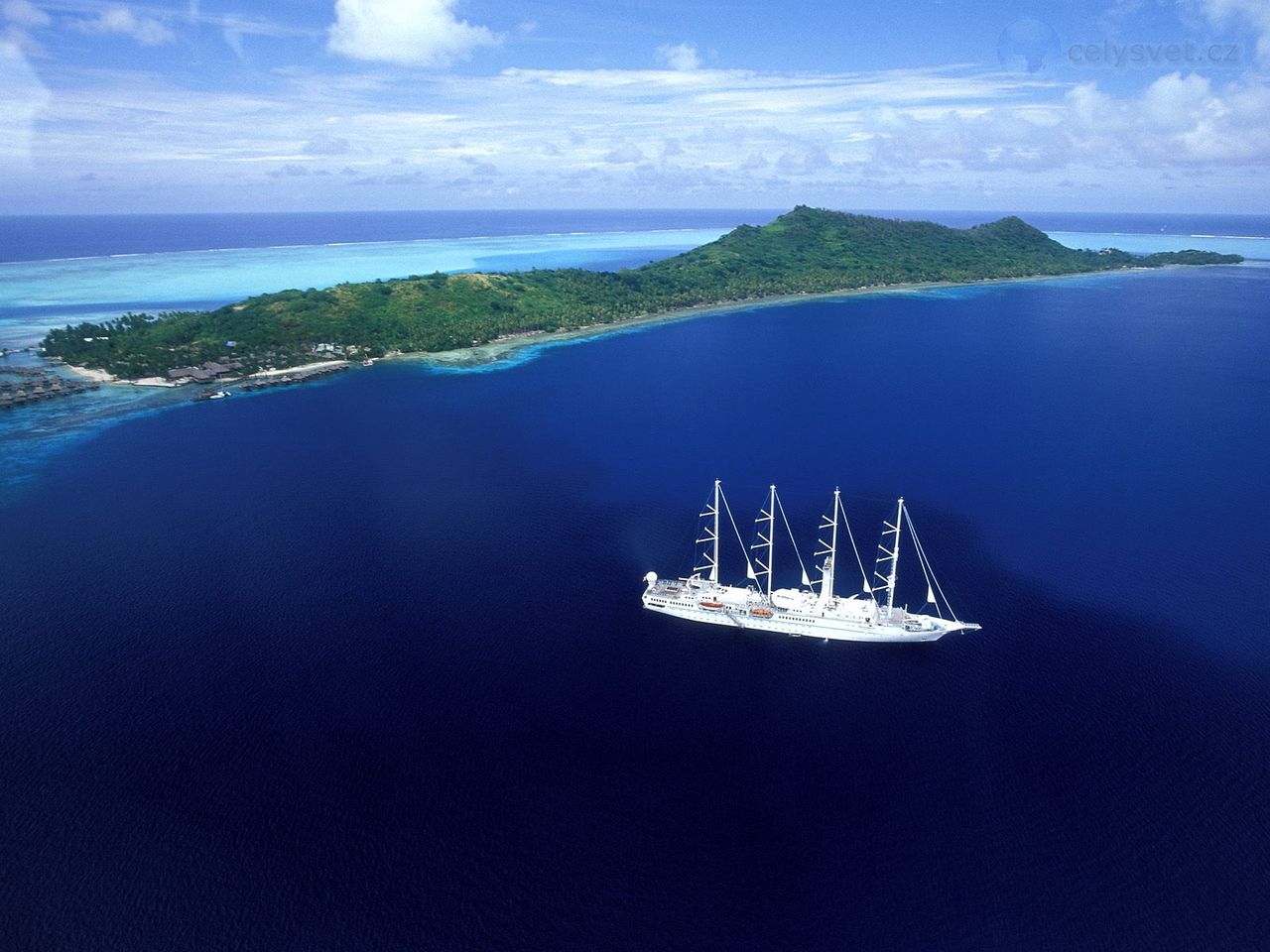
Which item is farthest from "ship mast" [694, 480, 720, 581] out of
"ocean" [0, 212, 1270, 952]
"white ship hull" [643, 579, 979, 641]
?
"ocean" [0, 212, 1270, 952]

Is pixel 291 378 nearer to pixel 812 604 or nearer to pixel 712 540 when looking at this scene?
pixel 712 540

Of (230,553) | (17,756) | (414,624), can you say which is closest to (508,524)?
(414,624)

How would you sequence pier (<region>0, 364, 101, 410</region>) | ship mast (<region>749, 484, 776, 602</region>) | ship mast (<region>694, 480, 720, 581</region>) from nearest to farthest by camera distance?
1. ship mast (<region>694, 480, 720, 581</region>)
2. ship mast (<region>749, 484, 776, 602</region>)
3. pier (<region>0, 364, 101, 410</region>)

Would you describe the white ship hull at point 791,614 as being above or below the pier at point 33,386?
below

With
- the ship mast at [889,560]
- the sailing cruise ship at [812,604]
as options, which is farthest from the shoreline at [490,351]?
the ship mast at [889,560]

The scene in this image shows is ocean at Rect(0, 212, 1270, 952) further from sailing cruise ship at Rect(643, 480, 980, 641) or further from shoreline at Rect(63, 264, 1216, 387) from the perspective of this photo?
shoreline at Rect(63, 264, 1216, 387)

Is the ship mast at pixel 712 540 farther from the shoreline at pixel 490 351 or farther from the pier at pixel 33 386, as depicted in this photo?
the pier at pixel 33 386
